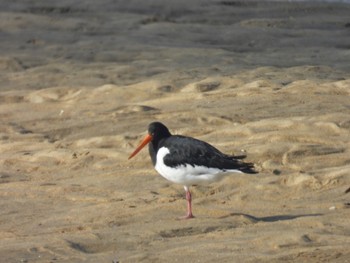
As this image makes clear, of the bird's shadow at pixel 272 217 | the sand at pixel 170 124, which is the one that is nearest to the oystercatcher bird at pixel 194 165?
the sand at pixel 170 124

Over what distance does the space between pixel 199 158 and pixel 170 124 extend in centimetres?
261

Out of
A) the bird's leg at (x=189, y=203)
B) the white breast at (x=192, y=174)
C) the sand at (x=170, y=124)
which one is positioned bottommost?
the sand at (x=170, y=124)

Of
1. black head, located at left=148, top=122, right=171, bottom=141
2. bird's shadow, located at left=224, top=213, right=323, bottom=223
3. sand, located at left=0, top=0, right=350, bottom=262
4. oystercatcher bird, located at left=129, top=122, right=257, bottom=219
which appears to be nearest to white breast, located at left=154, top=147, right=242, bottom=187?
oystercatcher bird, located at left=129, top=122, right=257, bottom=219

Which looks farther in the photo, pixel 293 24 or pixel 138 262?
pixel 293 24

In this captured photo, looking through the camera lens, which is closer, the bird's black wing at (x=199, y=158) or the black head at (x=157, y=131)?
the bird's black wing at (x=199, y=158)

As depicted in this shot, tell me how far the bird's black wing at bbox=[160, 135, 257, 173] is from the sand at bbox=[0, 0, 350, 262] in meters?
0.36

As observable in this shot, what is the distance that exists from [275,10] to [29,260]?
10.9 meters

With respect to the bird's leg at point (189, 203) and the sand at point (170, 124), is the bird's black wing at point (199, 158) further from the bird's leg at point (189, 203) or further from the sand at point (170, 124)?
the sand at point (170, 124)

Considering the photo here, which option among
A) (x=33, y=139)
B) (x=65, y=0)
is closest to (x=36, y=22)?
(x=65, y=0)

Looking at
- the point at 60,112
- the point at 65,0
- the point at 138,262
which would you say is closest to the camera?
the point at 138,262

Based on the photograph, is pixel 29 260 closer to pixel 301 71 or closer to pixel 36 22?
pixel 301 71

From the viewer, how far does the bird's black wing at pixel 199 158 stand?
8648 millimetres

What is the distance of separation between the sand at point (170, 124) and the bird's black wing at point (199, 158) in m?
0.36

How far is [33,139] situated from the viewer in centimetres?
1150
